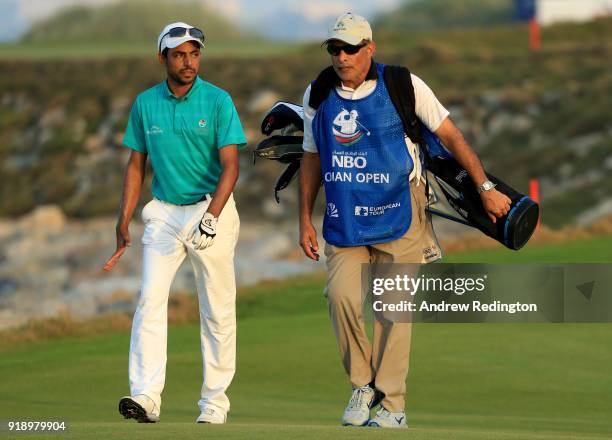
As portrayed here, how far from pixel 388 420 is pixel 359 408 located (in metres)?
0.17

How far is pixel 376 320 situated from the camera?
8062 millimetres

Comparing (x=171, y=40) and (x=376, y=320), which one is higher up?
(x=171, y=40)

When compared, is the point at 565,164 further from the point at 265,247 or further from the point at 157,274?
the point at 157,274

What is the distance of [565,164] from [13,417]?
106 feet

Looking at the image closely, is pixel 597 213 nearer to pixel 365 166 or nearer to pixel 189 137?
pixel 189 137

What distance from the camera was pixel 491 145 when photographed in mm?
45156

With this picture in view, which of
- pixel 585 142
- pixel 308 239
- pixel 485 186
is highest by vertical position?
pixel 585 142

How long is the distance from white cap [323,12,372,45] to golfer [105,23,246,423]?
1.00 meters

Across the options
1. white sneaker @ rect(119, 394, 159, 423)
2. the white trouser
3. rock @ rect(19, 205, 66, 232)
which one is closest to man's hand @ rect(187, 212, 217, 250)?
the white trouser

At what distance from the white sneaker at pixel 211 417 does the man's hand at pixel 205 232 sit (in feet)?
Result: 3.05

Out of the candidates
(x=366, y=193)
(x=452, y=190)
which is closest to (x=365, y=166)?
(x=366, y=193)

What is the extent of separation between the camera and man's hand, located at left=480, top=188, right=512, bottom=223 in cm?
787

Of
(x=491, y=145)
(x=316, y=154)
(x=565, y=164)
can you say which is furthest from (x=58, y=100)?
(x=316, y=154)

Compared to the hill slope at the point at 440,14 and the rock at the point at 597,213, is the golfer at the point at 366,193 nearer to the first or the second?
the rock at the point at 597,213
